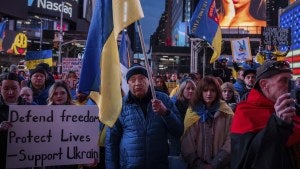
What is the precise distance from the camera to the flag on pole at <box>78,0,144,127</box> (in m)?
4.45

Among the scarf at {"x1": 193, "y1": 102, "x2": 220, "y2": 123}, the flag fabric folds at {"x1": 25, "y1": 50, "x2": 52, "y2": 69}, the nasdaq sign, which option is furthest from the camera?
the nasdaq sign

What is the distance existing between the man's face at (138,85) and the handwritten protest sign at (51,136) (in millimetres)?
481

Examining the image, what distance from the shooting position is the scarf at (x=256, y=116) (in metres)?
2.86

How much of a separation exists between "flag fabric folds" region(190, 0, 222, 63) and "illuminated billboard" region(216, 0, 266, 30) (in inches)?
1945

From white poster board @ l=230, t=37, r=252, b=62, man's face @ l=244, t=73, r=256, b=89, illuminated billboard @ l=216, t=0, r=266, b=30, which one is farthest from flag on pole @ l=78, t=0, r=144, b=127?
illuminated billboard @ l=216, t=0, r=266, b=30

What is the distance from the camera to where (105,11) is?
4.57m

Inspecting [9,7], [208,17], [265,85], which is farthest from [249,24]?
[265,85]

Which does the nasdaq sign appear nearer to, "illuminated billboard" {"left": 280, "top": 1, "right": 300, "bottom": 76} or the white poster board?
"illuminated billboard" {"left": 280, "top": 1, "right": 300, "bottom": 76}

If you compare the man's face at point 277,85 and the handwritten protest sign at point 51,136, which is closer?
the man's face at point 277,85

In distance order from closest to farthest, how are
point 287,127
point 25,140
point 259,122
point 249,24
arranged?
point 287,127
point 259,122
point 25,140
point 249,24

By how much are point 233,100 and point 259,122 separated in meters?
4.54

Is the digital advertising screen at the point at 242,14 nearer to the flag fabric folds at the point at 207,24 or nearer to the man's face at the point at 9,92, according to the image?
the flag fabric folds at the point at 207,24

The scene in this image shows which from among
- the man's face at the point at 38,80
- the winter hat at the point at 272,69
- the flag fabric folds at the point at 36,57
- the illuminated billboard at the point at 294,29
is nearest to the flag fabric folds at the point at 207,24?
the man's face at the point at 38,80

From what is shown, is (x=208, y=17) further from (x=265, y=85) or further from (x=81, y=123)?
(x=265, y=85)
